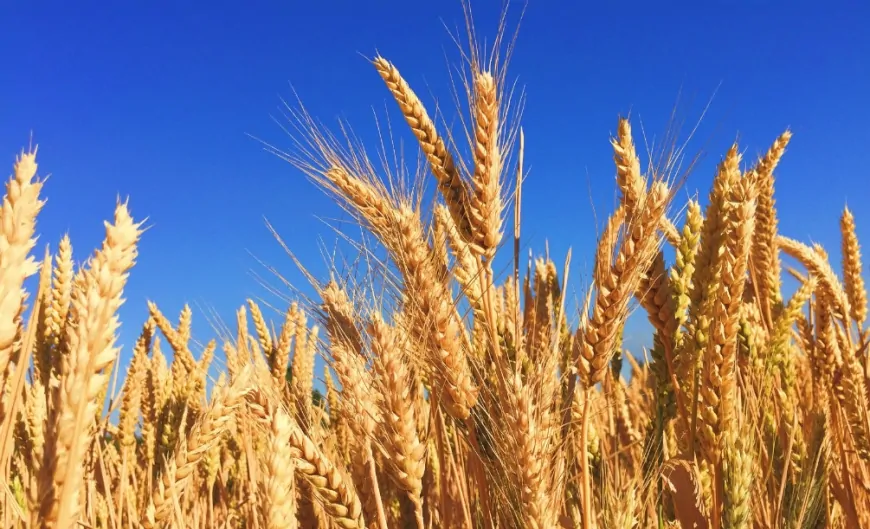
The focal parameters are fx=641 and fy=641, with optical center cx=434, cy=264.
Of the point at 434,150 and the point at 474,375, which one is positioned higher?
the point at 434,150

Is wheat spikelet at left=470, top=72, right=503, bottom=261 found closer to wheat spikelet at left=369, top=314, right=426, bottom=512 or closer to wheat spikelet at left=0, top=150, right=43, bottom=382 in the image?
wheat spikelet at left=369, top=314, right=426, bottom=512

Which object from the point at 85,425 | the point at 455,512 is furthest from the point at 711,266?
the point at 85,425

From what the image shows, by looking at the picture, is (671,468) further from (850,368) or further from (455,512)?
(850,368)

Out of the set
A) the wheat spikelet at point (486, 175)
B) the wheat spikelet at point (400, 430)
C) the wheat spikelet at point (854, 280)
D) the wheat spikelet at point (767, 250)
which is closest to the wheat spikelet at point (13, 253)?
the wheat spikelet at point (400, 430)

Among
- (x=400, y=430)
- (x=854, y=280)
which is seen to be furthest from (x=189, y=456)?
(x=854, y=280)

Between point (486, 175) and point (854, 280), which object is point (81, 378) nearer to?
point (486, 175)

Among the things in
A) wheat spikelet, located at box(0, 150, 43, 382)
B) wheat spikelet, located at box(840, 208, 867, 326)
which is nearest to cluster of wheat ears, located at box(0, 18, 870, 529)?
wheat spikelet, located at box(0, 150, 43, 382)

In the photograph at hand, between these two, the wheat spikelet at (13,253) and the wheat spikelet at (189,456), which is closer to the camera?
the wheat spikelet at (13,253)

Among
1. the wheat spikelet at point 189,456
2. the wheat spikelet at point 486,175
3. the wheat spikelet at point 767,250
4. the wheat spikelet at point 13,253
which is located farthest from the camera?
the wheat spikelet at point 767,250

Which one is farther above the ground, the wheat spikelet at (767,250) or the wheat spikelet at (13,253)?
the wheat spikelet at (767,250)

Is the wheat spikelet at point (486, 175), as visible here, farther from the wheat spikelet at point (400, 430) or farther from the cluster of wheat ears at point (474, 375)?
the wheat spikelet at point (400, 430)

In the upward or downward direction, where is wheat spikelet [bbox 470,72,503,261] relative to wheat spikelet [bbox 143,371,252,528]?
upward

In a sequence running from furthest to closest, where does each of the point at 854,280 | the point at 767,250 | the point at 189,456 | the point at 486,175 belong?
the point at 854,280, the point at 767,250, the point at 486,175, the point at 189,456

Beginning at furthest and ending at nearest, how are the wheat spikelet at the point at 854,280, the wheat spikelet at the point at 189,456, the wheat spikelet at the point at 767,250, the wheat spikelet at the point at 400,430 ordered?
the wheat spikelet at the point at 854,280 < the wheat spikelet at the point at 767,250 < the wheat spikelet at the point at 400,430 < the wheat spikelet at the point at 189,456
